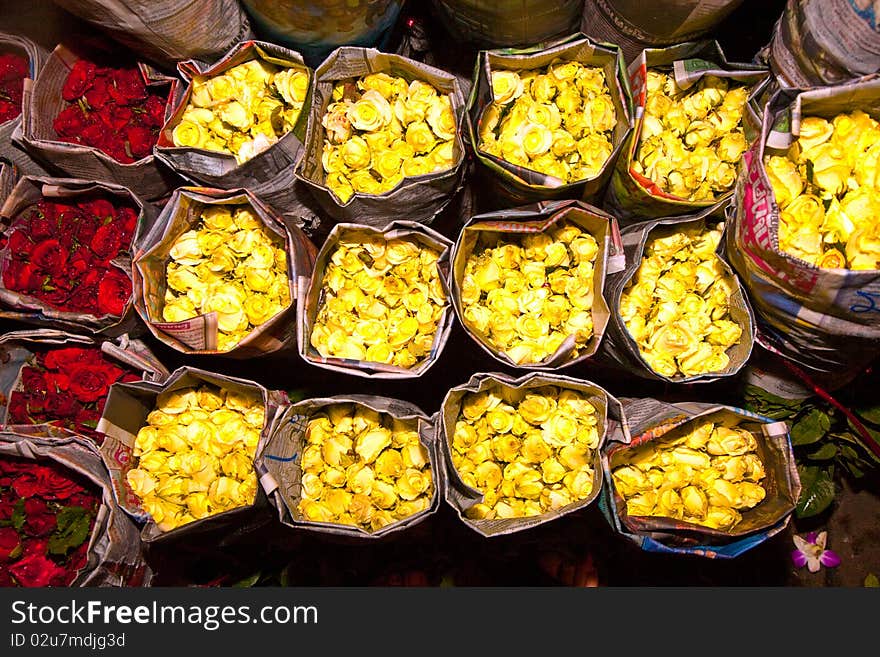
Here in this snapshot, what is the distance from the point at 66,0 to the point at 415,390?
1.41 metres

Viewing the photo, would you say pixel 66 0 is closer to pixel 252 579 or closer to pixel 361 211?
pixel 361 211

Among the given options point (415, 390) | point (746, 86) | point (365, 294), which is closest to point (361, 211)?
point (365, 294)

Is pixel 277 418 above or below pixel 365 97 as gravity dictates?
below

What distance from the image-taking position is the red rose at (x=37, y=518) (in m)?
1.64

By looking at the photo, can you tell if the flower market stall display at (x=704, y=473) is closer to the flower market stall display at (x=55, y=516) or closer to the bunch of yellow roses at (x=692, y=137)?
the bunch of yellow roses at (x=692, y=137)

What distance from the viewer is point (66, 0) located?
152 centimetres

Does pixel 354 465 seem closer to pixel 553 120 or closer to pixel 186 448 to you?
pixel 186 448

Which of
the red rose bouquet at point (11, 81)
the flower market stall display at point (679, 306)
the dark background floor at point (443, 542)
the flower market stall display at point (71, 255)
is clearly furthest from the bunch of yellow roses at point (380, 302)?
the red rose bouquet at point (11, 81)

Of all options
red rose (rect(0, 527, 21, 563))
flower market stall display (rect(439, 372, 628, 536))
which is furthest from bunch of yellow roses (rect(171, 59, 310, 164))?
red rose (rect(0, 527, 21, 563))

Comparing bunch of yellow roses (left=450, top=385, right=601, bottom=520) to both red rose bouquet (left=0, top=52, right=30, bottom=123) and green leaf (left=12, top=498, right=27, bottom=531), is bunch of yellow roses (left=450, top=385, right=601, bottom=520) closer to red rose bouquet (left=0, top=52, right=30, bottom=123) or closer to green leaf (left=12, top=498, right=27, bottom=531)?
green leaf (left=12, top=498, right=27, bottom=531)

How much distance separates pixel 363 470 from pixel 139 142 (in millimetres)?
1136

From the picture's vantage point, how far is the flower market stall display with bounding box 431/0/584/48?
5.00 feet

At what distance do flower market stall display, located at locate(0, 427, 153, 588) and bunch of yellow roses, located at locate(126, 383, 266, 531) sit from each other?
115mm

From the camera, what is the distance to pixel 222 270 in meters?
1.58
